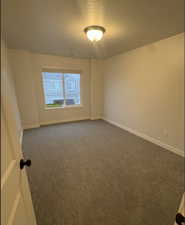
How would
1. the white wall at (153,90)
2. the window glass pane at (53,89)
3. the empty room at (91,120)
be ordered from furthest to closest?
the window glass pane at (53,89)
the white wall at (153,90)
the empty room at (91,120)

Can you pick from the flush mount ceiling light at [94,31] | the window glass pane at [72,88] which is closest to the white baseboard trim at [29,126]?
the window glass pane at [72,88]

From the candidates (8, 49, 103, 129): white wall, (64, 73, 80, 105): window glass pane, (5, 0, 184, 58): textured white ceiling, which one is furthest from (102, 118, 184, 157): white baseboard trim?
(5, 0, 184, 58): textured white ceiling

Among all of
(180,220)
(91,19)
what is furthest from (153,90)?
(180,220)

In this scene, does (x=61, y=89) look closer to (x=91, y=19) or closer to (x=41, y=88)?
(x=41, y=88)

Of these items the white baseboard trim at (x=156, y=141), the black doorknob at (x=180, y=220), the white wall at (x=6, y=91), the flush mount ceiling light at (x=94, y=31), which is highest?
the flush mount ceiling light at (x=94, y=31)

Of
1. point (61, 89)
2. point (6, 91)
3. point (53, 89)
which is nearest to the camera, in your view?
point (6, 91)

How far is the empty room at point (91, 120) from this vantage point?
1363mm

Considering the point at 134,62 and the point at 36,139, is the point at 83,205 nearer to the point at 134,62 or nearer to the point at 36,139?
the point at 36,139

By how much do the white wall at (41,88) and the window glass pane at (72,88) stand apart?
0.20m

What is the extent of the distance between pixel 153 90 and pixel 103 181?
2368 millimetres

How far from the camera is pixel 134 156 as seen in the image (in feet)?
8.46

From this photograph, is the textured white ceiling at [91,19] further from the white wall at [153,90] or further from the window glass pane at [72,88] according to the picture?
the window glass pane at [72,88]

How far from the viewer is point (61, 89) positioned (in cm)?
467

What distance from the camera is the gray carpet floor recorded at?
1.41 meters
